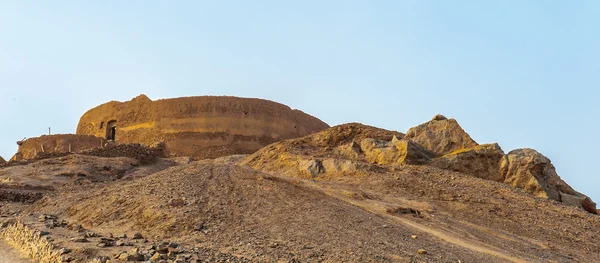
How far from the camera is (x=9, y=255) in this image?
30.1 ft

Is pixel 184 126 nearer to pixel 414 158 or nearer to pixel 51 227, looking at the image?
pixel 414 158

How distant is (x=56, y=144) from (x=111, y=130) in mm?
3641

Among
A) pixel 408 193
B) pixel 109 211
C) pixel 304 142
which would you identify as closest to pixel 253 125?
pixel 304 142

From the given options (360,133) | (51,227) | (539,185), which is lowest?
(51,227)

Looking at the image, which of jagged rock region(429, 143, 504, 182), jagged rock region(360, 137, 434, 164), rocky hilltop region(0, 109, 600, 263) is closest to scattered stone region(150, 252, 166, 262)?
rocky hilltop region(0, 109, 600, 263)

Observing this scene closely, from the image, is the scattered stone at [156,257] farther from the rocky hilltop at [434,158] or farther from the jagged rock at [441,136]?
the jagged rock at [441,136]

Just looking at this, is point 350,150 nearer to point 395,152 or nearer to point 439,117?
point 395,152

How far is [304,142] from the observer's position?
1755cm

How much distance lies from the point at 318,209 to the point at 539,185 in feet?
24.5

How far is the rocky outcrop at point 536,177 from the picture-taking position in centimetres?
1480

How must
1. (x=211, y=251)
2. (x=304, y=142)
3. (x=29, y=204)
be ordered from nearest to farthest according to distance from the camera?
(x=211, y=251), (x=29, y=204), (x=304, y=142)

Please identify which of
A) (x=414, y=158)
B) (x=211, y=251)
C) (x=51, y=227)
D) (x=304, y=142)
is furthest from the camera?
(x=304, y=142)

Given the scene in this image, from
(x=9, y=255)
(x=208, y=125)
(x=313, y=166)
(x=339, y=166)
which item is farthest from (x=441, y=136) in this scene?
(x=208, y=125)

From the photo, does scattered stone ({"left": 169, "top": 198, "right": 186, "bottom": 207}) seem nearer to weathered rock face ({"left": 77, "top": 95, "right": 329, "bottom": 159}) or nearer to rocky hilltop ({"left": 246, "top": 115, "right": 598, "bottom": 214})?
rocky hilltop ({"left": 246, "top": 115, "right": 598, "bottom": 214})
